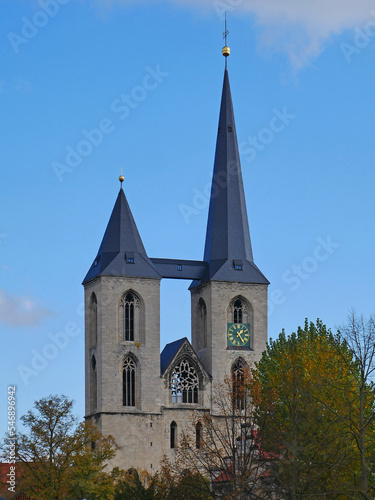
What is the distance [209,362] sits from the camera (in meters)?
81.7

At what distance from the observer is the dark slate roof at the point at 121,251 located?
265 feet

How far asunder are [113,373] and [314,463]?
124 feet

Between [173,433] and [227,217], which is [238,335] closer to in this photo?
[173,433]

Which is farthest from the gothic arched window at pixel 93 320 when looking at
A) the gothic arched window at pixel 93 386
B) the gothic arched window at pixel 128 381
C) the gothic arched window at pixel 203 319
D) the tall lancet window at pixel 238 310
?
the tall lancet window at pixel 238 310

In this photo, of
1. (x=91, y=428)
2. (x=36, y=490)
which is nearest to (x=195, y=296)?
(x=91, y=428)

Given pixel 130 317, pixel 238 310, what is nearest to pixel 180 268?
pixel 238 310

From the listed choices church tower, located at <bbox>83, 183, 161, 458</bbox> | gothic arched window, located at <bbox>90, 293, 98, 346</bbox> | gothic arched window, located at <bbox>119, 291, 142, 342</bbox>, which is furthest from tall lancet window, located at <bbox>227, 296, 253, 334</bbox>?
gothic arched window, located at <bbox>90, 293, 98, 346</bbox>

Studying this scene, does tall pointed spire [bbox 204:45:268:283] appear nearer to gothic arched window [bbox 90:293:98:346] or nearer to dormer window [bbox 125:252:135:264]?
dormer window [bbox 125:252:135:264]

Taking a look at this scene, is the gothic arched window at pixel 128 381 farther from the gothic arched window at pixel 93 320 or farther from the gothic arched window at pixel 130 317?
the gothic arched window at pixel 93 320

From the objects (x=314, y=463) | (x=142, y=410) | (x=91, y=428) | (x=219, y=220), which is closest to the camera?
(x=314, y=463)

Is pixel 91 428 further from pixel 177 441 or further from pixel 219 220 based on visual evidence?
pixel 219 220

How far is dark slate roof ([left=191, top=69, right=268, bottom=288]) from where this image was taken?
83.2 metres

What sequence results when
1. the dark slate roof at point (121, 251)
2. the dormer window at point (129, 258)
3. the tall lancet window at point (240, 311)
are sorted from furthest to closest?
Result: the tall lancet window at point (240, 311), the dormer window at point (129, 258), the dark slate roof at point (121, 251)

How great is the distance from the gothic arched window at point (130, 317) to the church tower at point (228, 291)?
17.2ft
